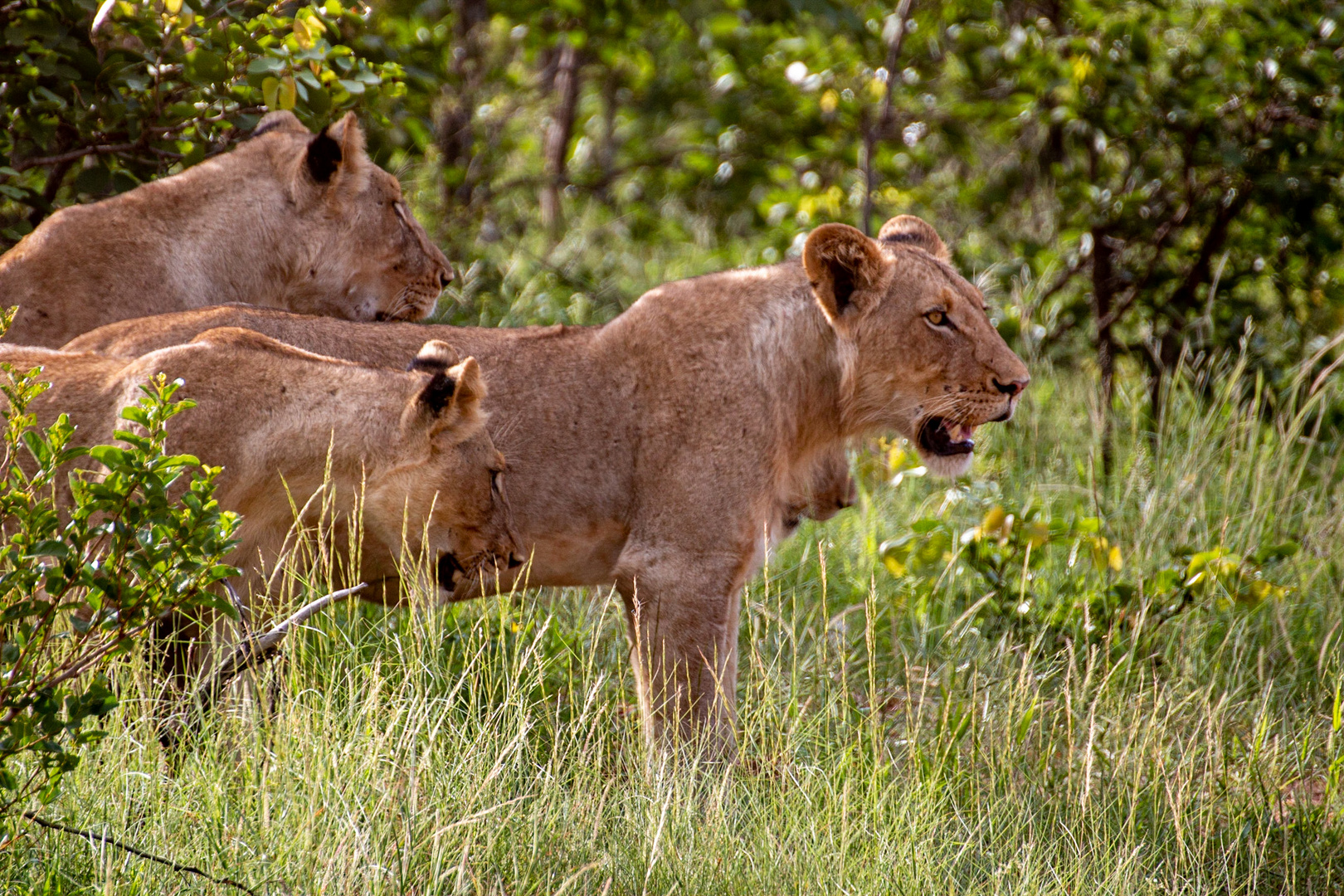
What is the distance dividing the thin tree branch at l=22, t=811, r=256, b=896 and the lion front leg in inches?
58.2

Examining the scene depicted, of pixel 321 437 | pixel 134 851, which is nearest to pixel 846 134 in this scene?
pixel 321 437

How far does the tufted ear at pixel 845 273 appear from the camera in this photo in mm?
4355

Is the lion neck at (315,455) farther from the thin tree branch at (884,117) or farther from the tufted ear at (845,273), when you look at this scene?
the thin tree branch at (884,117)

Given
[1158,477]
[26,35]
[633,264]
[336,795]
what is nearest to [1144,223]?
[1158,477]

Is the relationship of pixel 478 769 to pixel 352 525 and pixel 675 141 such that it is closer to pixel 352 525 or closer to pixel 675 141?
pixel 352 525

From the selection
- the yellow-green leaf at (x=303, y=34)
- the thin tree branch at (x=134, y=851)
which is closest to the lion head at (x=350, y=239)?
the yellow-green leaf at (x=303, y=34)

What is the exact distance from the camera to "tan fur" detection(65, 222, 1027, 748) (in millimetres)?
4234

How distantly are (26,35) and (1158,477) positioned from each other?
16.9 feet

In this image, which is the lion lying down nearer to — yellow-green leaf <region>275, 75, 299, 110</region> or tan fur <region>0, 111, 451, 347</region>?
tan fur <region>0, 111, 451, 347</region>

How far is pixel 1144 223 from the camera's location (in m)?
8.70

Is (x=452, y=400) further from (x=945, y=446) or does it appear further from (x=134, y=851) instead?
(x=945, y=446)

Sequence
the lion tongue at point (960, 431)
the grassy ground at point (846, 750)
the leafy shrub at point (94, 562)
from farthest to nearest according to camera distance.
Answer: the lion tongue at point (960, 431), the grassy ground at point (846, 750), the leafy shrub at point (94, 562)

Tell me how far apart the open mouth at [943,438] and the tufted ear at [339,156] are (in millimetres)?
2255

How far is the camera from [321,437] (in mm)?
3922
